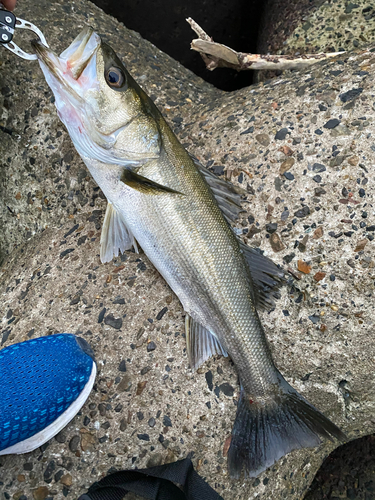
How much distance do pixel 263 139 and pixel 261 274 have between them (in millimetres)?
816

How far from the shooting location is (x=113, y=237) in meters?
2.11

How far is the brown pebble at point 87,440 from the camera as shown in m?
1.88

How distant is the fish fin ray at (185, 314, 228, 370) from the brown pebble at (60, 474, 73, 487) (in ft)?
2.56

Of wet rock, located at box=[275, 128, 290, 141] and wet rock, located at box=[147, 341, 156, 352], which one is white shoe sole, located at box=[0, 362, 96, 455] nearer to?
wet rock, located at box=[147, 341, 156, 352]

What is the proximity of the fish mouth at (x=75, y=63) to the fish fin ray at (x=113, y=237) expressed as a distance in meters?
0.62

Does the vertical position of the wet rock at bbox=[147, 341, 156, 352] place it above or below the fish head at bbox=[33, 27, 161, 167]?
below

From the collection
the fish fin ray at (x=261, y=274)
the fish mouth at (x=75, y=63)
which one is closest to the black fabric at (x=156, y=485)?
the fish fin ray at (x=261, y=274)

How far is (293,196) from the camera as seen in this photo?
2119mm

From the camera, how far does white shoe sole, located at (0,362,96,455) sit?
1.77 meters

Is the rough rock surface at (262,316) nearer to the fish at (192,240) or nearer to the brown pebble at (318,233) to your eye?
the brown pebble at (318,233)

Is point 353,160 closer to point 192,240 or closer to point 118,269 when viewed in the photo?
point 192,240

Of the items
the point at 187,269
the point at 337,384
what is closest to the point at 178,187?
the point at 187,269

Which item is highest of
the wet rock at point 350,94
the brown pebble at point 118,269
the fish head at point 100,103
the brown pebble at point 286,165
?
the fish head at point 100,103

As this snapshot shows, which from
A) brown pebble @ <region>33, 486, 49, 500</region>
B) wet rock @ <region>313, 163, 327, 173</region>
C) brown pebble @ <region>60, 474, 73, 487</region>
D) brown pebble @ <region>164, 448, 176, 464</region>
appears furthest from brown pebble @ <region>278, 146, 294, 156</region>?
brown pebble @ <region>33, 486, 49, 500</region>
